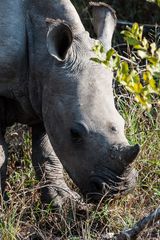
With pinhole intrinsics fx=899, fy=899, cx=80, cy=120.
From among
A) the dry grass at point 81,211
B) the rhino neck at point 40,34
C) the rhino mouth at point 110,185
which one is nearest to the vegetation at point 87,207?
the dry grass at point 81,211

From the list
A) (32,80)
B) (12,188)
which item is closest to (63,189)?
(12,188)

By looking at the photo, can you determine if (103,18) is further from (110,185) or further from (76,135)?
(110,185)

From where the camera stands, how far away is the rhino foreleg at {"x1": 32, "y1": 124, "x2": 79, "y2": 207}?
24.0ft

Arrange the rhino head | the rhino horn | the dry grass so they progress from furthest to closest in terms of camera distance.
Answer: the rhino horn < the dry grass < the rhino head

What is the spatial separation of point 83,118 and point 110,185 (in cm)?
55

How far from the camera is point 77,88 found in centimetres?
Answer: 668

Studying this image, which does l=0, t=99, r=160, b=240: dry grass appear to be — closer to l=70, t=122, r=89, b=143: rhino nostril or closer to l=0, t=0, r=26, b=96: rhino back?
l=70, t=122, r=89, b=143: rhino nostril

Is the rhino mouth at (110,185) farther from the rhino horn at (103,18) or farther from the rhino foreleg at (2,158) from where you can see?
the rhino horn at (103,18)

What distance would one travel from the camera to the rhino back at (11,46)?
7.01m

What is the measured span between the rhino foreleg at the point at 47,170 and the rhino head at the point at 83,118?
22.9 inches

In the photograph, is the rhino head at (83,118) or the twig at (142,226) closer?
the twig at (142,226)

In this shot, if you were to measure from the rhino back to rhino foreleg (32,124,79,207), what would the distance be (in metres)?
0.71

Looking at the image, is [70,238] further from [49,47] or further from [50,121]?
[49,47]

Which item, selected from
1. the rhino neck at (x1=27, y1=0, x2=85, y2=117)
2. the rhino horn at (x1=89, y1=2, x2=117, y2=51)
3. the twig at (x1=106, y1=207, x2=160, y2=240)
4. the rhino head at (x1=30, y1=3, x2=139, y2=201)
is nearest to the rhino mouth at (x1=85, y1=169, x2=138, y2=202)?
the rhino head at (x1=30, y1=3, x2=139, y2=201)
